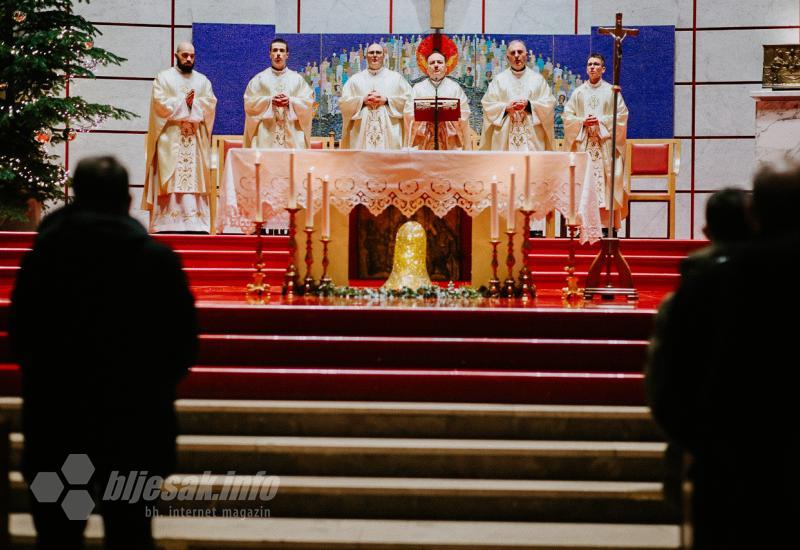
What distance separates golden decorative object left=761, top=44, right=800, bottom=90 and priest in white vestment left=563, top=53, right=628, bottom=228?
5.09 feet

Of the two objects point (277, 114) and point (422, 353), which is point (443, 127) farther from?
point (422, 353)

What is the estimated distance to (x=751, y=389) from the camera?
7.37 ft

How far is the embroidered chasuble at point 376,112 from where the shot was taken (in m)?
9.44

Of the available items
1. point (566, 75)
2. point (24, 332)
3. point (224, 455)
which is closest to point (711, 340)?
point (24, 332)

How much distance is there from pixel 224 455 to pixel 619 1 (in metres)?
8.86

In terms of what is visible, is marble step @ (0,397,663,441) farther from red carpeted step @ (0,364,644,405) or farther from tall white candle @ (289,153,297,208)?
tall white candle @ (289,153,297,208)

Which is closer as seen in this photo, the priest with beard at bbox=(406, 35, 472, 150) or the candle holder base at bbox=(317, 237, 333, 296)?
the candle holder base at bbox=(317, 237, 333, 296)

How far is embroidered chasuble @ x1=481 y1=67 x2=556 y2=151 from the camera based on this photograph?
9.86m

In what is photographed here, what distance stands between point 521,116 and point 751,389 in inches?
310

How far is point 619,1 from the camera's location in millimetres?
11711

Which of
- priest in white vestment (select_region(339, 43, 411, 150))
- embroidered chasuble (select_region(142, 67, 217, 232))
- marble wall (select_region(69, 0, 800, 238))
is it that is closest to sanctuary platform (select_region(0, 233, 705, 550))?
priest in white vestment (select_region(339, 43, 411, 150))

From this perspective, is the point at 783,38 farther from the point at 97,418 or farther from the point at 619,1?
the point at 97,418

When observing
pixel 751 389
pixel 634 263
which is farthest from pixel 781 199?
pixel 634 263

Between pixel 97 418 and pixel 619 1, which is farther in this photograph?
pixel 619 1
